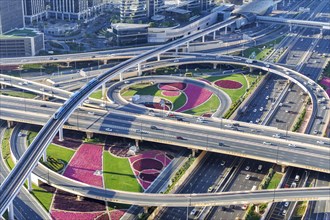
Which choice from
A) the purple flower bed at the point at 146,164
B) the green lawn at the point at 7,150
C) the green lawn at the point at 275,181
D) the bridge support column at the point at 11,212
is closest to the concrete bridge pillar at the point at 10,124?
the green lawn at the point at 7,150

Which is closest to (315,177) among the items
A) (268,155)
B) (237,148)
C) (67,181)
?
(268,155)

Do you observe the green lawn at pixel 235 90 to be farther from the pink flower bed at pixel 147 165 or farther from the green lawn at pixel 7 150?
the green lawn at pixel 7 150

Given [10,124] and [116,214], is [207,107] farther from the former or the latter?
[116,214]

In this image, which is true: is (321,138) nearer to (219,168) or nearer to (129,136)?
(219,168)

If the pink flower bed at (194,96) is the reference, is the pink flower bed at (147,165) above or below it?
below

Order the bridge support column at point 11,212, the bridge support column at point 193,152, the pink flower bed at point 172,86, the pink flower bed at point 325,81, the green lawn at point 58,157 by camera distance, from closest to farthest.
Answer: the bridge support column at point 11,212, the green lawn at point 58,157, the bridge support column at point 193,152, the pink flower bed at point 172,86, the pink flower bed at point 325,81

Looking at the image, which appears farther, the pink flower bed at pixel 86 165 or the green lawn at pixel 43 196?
the pink flower bed at pixel 86 165

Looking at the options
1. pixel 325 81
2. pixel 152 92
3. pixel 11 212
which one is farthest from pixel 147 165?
pixel 325 81

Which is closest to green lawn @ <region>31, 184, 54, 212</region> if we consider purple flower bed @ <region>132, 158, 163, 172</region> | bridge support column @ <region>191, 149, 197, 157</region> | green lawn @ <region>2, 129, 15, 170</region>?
green lawn @ <region>2, 129, 15, 170</region>
